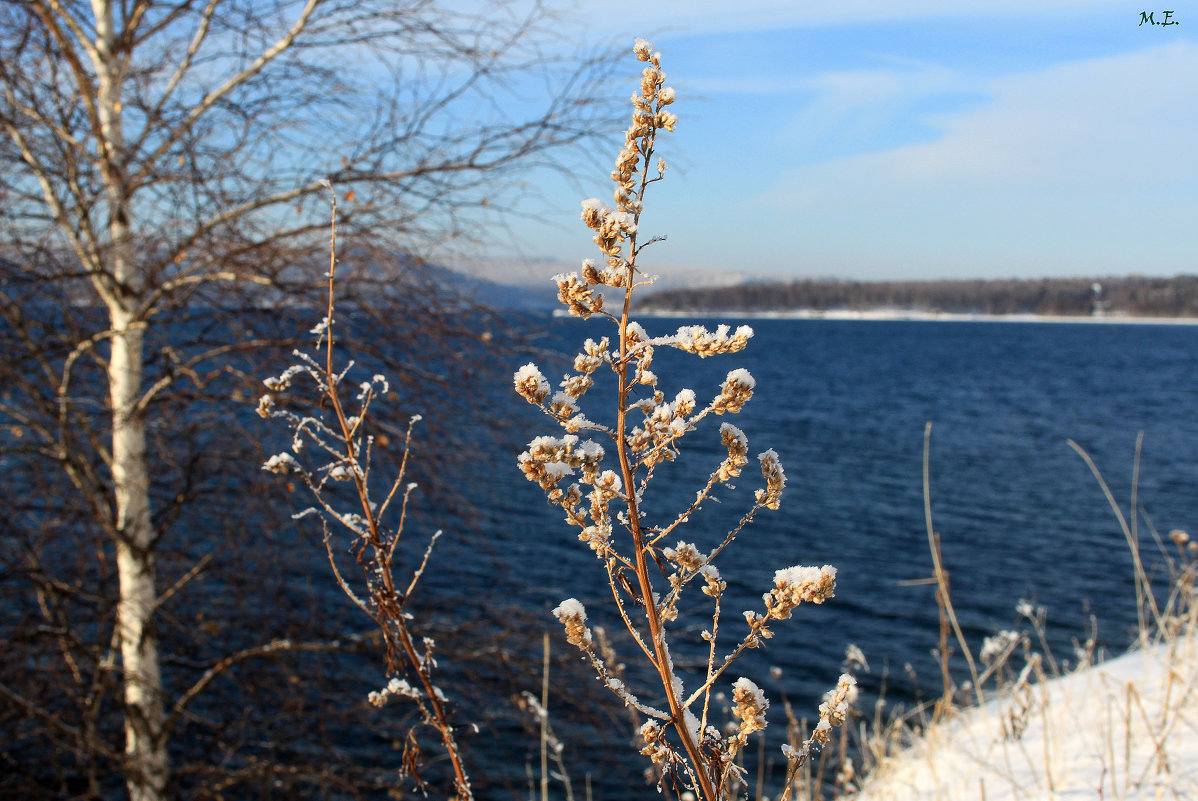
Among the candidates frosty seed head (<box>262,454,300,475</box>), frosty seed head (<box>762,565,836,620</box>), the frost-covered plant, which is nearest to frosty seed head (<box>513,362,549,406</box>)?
the frost-covered plant

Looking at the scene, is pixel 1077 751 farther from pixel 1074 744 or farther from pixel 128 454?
pixel 128 454

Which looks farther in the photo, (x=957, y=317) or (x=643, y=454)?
(x=957, y=317)

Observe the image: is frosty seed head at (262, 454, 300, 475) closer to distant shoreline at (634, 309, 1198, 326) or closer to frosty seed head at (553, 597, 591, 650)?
frosty seed head at (553, 597, 591, 650)

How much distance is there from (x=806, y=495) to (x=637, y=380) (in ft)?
67.8

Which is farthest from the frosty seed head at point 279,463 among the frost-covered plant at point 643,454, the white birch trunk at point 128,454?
the white birch trunk at point 128,454

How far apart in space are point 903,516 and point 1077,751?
16.1 metres

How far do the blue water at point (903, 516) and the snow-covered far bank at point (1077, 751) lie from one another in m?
1.68

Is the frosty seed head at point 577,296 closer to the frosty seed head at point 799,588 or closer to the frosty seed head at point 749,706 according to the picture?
the frosty seed head at point 799,588

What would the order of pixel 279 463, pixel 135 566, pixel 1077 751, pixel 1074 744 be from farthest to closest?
pixel 135 566 → pixel 1074 744 → pixel 1077 751 → pixel 279 463

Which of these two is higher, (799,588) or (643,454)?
(643,454)

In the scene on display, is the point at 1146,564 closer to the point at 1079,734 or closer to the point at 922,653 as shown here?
the point at 922,653

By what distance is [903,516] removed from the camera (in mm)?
18766

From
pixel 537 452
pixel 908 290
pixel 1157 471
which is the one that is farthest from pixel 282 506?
pixel 908 290

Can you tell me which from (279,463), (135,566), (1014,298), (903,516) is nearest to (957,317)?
(1014,298)
